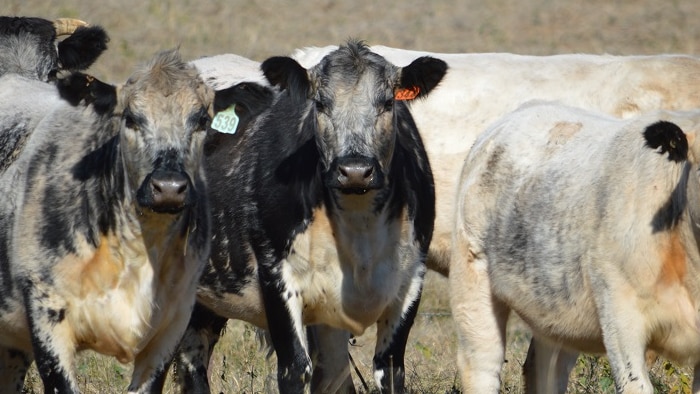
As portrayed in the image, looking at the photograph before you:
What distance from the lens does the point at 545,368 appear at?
7.79 metres

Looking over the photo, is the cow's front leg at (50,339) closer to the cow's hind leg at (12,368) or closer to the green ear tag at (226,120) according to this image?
the green ear tag at (226,120)

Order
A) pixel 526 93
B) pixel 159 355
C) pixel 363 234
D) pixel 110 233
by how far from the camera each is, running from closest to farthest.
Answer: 1. pixel 110 233
2. pixel 159 355
3. pixel 363 234
4. pixel 526 93

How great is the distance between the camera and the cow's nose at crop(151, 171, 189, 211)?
231 inches

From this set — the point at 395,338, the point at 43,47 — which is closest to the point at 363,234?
the point at 395,338

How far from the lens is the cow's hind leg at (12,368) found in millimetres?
7789

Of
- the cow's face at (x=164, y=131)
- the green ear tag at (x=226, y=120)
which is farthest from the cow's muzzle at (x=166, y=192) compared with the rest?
the green ear tag at (x=226, y=120)

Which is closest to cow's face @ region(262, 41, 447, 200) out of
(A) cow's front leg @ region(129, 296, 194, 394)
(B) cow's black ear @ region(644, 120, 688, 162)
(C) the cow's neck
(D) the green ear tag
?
(C) the cow's neck

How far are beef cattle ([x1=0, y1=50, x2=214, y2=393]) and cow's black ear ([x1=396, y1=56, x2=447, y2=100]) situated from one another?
147cm

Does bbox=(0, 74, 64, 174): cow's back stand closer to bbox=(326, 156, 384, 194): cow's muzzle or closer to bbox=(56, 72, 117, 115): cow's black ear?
bbox=(56, 72, 117, 115): cow's black ear

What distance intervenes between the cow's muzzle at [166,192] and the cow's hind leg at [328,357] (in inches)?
103

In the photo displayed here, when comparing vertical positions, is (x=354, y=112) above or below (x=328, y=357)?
above

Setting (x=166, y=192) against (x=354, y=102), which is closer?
(x=166, y=192)

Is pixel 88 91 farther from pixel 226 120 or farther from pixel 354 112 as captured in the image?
pixel 354 112

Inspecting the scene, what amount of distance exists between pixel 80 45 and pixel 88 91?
3.07 m
